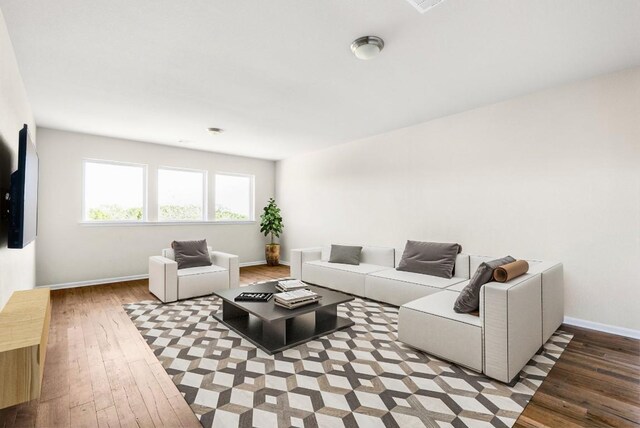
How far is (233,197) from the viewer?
6.86 metres

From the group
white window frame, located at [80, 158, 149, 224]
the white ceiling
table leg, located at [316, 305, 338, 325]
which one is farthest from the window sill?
table leg, located at [316, 305, 338, 325]

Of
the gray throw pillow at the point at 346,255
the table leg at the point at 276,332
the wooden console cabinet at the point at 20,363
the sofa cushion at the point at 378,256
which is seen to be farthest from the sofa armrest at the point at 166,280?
the sofa cushion at the point at 378,256

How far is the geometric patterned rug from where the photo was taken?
5.77 ft

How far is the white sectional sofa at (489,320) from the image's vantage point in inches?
82.8

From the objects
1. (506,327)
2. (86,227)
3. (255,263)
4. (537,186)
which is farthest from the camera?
(255,263)

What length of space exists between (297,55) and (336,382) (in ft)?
8.58

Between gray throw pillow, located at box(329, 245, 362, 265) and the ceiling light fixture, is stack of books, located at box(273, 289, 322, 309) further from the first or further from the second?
the ceiling light fixture

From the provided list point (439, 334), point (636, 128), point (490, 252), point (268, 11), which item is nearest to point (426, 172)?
point (490, 252)

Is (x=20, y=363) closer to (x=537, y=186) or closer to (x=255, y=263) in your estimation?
(x=537, y=186)

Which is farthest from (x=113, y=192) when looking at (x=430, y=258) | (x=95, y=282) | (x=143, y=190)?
(x=430, y=258)

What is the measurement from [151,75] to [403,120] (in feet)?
10.6

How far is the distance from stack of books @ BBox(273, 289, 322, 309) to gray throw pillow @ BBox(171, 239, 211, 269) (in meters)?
2.06

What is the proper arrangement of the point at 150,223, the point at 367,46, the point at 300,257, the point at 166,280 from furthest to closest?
the point at 150,223 → the point at 300,257 → the point at 166,280 → the point at 367,46

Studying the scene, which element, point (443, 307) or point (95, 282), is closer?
point (443, 307)
